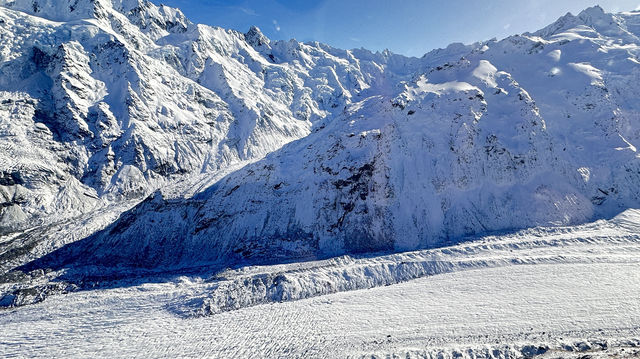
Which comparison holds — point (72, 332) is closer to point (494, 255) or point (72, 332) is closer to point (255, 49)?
point (494, 255)

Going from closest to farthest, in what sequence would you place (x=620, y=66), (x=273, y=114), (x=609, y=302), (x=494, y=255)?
(x=609, y=302), (x=494, y=255), (x=620, y=66), (x=273, y=114)

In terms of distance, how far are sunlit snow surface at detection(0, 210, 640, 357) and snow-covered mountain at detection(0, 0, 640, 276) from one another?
852 cm

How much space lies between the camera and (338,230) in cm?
4850

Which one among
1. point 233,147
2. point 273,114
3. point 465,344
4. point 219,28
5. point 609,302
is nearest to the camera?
point 465,344

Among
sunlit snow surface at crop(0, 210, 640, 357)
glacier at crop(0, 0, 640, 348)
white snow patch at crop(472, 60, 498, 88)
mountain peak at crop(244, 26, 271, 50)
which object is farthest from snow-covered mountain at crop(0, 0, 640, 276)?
mountain peak at crop(244, 26, 271, 50)

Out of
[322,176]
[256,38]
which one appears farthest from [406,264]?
[256,38]

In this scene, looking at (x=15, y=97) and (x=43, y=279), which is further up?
(x=15, y=97)

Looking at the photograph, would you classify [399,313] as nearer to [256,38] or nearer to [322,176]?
[322,176]

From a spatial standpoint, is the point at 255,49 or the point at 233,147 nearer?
the point at 233,147

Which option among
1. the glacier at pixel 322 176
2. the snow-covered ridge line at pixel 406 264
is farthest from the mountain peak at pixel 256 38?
the snow-covered ridge line at pixel 406 264

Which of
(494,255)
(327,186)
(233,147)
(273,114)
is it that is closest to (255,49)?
(273,114)

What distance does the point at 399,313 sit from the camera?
1101 inches

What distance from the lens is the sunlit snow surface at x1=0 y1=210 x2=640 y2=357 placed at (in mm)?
23375

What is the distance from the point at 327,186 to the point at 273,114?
2782 inches
